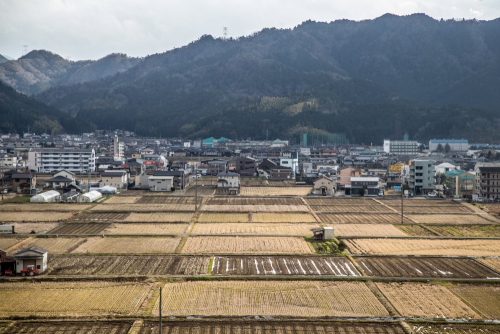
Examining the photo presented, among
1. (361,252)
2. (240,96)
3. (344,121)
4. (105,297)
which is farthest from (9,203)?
(240,96)

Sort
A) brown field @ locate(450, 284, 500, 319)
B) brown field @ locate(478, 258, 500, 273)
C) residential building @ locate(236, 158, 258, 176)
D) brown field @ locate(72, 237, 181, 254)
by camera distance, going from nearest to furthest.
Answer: brown field @ locate(450, 284, 500, 319) < brown field @ locate(478, 258, 500, 273) < brown field @ locate(72, 237, 181, 254) < residential building @ locate(236, 158, 258, 176)

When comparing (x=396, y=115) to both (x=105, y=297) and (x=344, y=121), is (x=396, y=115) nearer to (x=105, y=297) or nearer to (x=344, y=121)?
(x=344, y=121)

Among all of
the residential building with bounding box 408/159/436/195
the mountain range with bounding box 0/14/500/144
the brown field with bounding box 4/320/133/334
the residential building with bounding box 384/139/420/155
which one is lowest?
the brown field with bounding box 4/320/133/334

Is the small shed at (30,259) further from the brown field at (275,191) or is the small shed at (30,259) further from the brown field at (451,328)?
the brown field at (275,191)

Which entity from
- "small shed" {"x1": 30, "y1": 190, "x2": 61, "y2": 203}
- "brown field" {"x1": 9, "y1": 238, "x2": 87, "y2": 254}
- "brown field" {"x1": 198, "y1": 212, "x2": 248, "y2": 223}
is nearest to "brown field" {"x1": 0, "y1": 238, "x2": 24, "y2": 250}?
"brown field" {"x1": 9, "y1": 238, "x2": 87, "y2": 254}

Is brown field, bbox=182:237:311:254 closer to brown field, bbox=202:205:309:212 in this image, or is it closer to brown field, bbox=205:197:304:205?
brown field, bbox=202:205:309:212
